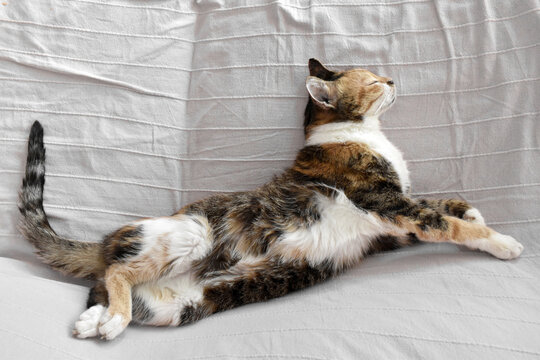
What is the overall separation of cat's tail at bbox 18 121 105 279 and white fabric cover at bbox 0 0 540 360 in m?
0.06

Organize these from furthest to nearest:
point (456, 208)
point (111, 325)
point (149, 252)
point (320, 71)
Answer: point (320, 71) < point (456, 208) < point (149, 252) < point (111, 325)

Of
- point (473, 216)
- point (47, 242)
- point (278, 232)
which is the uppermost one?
point (473, 216)

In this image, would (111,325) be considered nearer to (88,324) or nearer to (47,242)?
(88,324)

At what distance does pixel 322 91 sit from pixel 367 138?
0.76 feet

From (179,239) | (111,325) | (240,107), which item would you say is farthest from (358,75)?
(111,325)

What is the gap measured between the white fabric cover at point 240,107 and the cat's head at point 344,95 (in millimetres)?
68

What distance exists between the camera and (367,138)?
1.54 meters

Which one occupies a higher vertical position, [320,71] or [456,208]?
[320,71]

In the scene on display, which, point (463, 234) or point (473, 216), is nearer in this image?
point (463, 234)

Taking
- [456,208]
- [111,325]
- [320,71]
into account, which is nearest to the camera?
[111,325]

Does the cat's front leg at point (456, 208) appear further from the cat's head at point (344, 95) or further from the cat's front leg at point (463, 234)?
the cat's head at point (344, 95)

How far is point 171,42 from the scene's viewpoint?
170 centimetres

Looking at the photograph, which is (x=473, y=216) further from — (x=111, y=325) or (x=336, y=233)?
(x=111, y=325)

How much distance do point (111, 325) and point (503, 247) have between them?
1163mm
